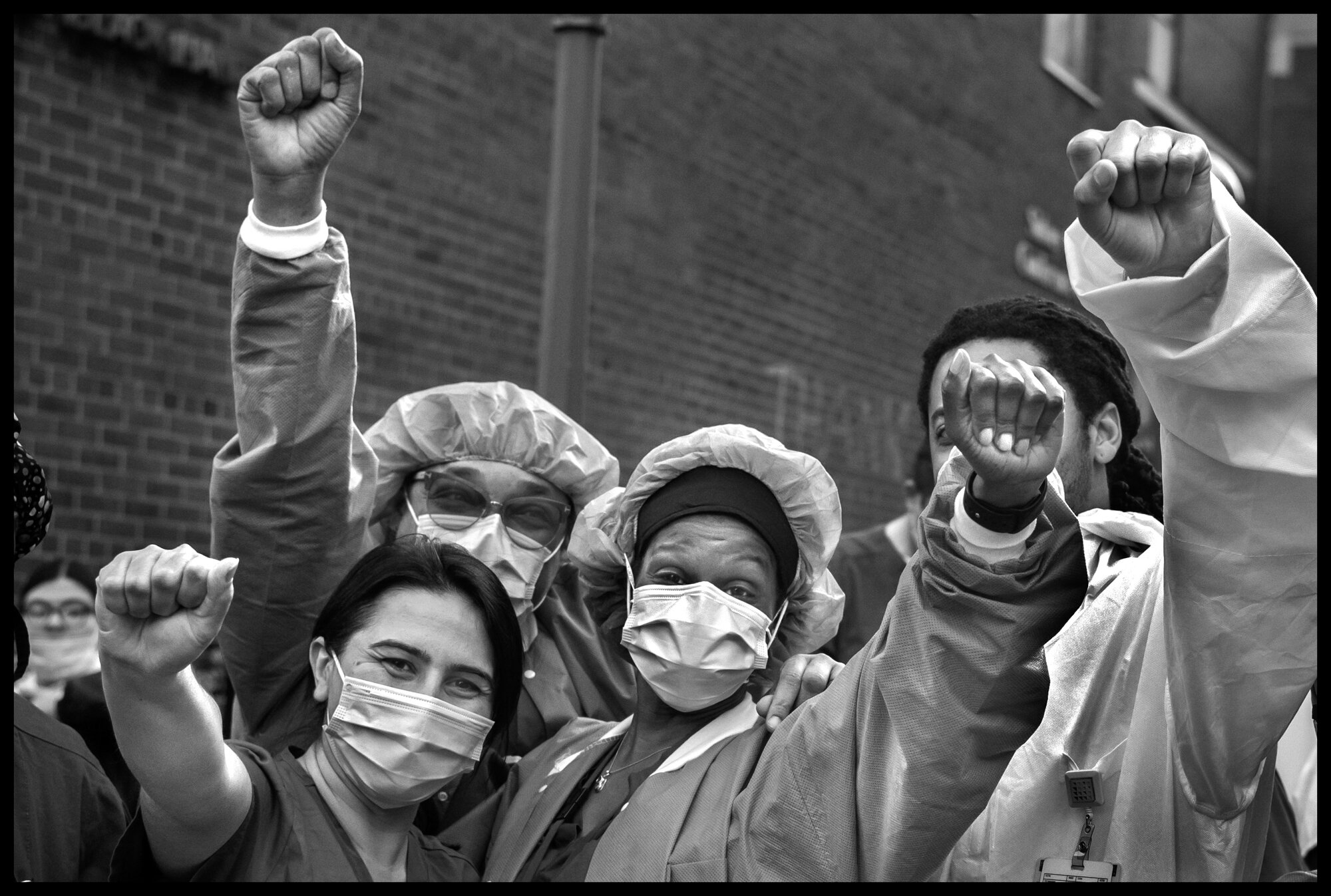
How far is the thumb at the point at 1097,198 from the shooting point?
204 cm

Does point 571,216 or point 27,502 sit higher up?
point 571,216

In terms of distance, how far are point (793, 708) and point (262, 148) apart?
55.7 inches

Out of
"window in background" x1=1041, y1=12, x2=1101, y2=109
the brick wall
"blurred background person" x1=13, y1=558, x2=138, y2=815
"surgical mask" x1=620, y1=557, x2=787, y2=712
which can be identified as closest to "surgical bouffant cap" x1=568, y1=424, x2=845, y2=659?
"surgical mask" x1=620, y1=557, x2=787, y2=712

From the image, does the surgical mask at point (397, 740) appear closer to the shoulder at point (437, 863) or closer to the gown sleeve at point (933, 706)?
the shoulder at point (437, 863)

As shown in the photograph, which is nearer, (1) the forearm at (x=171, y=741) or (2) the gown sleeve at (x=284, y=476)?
(1) the forearm at (x=171, y=741)

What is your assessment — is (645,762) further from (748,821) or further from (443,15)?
(443,15)

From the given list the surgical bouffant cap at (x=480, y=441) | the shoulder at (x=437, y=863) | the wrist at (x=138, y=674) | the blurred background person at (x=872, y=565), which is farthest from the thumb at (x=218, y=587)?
the blurred background person at (x=872, y=565)

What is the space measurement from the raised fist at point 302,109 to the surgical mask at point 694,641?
3.36ft

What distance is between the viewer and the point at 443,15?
7.58 m

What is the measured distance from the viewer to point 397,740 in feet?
8.58

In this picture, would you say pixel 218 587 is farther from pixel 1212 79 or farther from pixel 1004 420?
pixel 1212 79

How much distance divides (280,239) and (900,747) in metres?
1.57

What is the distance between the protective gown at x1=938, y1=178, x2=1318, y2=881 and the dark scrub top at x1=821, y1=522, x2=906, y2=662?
7.08 ft

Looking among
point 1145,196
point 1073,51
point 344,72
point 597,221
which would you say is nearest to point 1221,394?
point 1145,196
